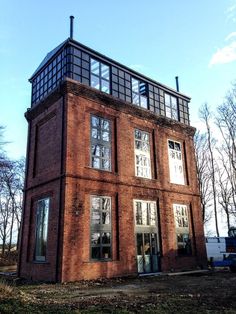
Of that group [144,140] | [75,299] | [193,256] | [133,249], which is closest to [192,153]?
[144,140]

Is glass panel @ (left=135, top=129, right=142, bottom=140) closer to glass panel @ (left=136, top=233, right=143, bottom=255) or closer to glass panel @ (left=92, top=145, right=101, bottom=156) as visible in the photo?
glass panel @ (left=92, top=145, right=101, bottom=156)

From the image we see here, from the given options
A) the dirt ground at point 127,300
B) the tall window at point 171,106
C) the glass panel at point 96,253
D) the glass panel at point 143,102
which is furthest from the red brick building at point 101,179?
the dirt ground at point 127,300

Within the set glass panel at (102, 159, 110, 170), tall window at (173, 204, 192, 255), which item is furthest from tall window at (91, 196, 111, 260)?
tall window at (173, 204, 192, 255)

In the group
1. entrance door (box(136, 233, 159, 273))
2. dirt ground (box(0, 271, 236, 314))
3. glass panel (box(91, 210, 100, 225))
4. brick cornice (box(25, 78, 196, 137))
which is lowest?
dirt ground (box(0, 271, 236, 314))

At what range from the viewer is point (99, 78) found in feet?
60.5

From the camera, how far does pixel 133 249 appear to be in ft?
55.2

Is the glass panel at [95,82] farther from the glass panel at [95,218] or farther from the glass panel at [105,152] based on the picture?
the glass panel at [95,218]

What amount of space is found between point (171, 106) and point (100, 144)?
769cm

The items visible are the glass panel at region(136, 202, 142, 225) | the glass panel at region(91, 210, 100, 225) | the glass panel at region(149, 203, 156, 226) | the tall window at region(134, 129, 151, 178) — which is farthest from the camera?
the tall window at region(134, 129, 151, 178)

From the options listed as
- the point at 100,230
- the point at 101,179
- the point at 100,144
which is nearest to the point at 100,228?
the point at 100,230

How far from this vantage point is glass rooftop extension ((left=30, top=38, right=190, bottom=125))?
685 inches

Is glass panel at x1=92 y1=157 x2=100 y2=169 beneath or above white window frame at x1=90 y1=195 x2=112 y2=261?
above

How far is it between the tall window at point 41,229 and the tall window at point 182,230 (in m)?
8.09

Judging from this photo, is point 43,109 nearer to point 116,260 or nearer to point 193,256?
point 116,260
